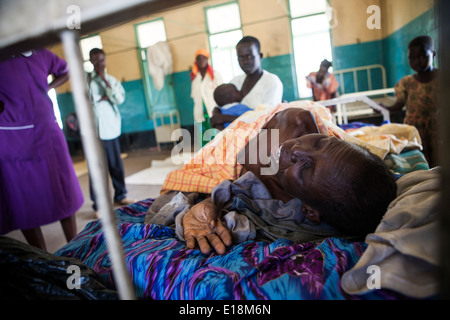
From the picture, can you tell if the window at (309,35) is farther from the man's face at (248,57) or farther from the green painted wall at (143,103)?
the man's face at (248,57)

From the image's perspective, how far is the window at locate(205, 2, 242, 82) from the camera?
7090mm

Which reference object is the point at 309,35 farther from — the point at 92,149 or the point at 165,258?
the point at 92,149

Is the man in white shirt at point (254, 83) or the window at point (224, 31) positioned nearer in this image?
the man in white shirt at point (254, 83)

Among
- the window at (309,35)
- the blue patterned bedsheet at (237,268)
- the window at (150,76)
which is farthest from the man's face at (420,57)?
the window at (150,76)

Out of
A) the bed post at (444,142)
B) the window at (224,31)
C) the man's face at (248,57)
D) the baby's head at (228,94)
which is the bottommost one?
the bed post at (444,142)

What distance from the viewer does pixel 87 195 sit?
446 cm

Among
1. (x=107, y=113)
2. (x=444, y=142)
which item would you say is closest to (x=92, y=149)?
(x=444, y=142)

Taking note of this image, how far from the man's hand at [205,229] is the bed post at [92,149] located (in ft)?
2.30

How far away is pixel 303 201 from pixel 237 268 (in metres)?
0.43

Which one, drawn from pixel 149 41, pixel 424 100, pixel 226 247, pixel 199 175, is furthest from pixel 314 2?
pixel 226 247

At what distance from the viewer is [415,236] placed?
72cm

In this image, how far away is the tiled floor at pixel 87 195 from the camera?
9.34ft

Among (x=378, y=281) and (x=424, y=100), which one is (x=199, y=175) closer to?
(x=378, y=281)
